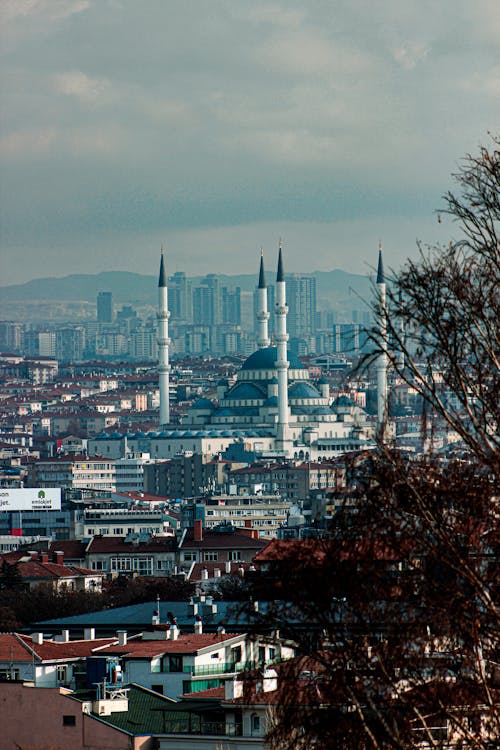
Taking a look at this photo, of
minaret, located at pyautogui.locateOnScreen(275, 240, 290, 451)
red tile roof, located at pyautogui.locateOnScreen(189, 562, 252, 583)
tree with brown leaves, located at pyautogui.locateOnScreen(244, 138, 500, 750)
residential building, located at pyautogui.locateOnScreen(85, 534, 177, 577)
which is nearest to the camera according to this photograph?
tree with brown leaves, located at pyautogui.locateOnScreen(244, 138, 500, 750)

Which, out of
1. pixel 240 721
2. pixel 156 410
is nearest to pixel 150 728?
pixel 240 721

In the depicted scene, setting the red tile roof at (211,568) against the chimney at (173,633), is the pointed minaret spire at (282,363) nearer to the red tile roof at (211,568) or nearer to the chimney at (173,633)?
the red tile roof at (211,568)

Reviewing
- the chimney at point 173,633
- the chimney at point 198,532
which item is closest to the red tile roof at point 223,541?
the chimney at point 198,532

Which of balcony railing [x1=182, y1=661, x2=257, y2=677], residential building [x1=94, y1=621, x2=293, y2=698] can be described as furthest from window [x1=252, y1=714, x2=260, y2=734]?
balcony railing [x1=182, y1=661, x2=257, y2=677]

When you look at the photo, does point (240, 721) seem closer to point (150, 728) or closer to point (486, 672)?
point (150, 728)

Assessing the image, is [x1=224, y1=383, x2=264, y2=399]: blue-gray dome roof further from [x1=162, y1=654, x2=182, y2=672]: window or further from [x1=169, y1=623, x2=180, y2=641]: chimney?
[x1=162, y1=654, x2=182, y2=672]: window

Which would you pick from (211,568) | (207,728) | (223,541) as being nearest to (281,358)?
(223,541)
